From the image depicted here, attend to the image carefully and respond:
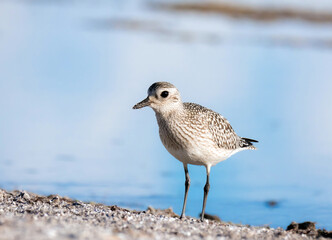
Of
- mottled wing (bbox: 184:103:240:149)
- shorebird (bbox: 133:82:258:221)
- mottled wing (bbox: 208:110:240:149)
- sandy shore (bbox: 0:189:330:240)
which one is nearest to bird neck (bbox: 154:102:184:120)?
shorebird (bbox: 133:82:258:221)

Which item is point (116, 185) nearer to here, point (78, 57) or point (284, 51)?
point (78, 57)

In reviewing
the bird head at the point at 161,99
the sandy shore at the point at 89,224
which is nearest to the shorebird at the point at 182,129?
the bird head at the point at 161,99

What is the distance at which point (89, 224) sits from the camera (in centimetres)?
732

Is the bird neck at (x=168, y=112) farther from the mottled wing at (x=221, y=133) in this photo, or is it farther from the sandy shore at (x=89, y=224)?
the sandy shore at (x=89, y=224)

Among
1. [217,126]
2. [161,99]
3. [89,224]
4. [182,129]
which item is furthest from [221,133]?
[89,224]

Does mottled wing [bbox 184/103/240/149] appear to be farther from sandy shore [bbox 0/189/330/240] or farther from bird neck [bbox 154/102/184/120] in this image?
sandy shore [bbox 0/189/330/240]

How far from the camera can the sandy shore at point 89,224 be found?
6082mm

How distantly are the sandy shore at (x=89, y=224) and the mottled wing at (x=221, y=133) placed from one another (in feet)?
4.10

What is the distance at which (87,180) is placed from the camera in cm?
1230

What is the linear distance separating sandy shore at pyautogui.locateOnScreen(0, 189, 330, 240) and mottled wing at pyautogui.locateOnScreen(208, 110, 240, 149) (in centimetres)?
125

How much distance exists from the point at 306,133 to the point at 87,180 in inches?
224

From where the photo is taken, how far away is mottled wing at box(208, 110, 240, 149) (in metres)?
9.68

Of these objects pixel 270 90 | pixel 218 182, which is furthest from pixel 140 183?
pixel 270 90

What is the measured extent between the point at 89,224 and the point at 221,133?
3084 mm
